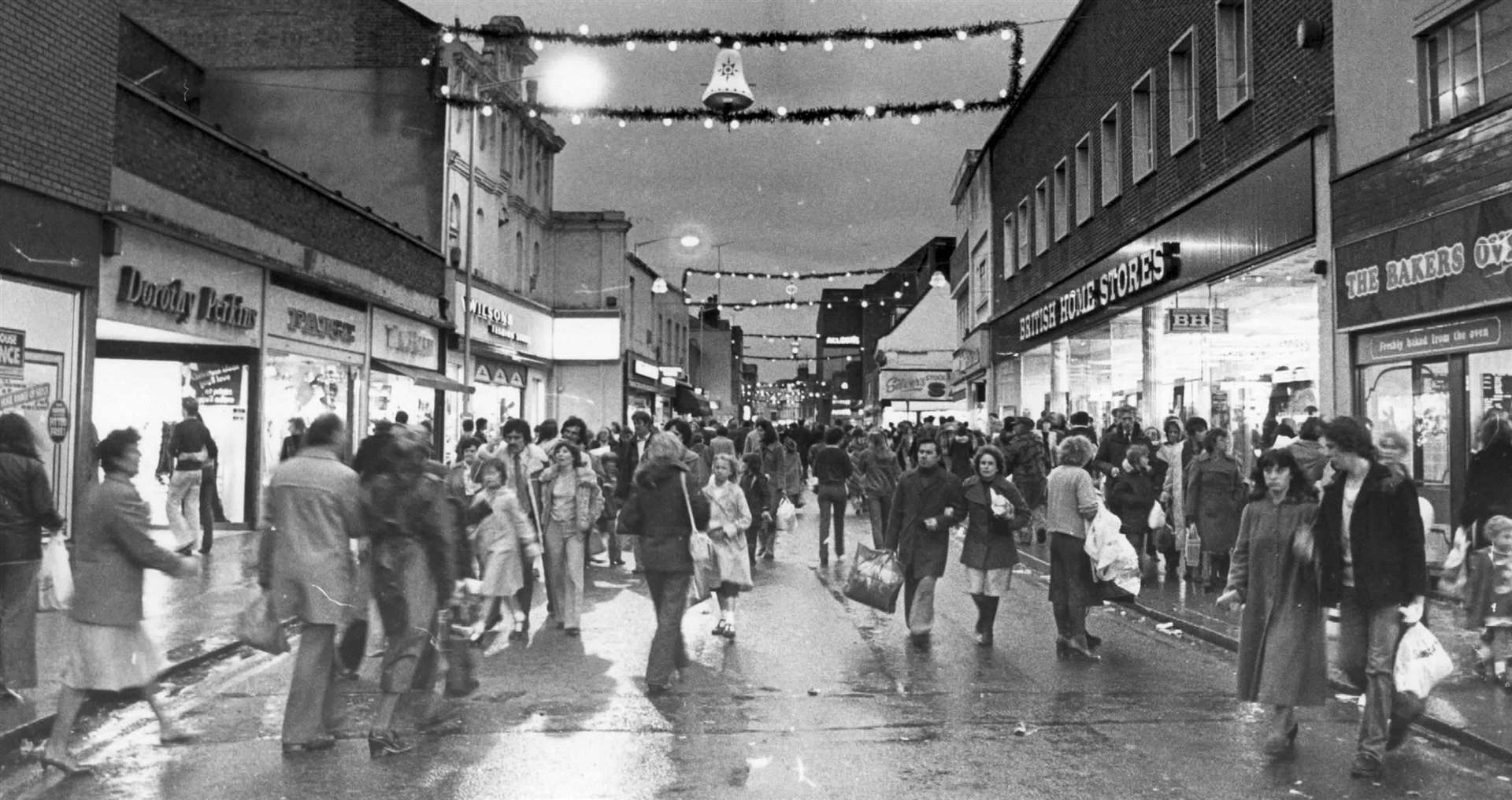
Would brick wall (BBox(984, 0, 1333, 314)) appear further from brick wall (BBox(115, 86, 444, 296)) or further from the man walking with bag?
brick wall (BBox(115, 86, 444, 296))

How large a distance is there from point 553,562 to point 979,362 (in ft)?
93.9

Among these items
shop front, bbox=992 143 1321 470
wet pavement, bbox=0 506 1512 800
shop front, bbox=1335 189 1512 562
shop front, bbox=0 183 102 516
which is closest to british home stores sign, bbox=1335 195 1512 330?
shop front, bbox=1335 189 1512 562

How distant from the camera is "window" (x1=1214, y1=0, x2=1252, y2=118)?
54.3ft

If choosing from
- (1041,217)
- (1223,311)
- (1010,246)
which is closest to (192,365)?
(1223,311)

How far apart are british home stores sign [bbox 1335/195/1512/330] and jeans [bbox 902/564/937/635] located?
552 cm

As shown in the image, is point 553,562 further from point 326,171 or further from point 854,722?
point 326,171

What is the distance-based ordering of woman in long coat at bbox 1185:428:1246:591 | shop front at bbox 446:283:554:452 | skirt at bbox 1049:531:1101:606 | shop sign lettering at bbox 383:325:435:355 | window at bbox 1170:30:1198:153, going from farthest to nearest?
shop front at bbox 446:283:554:452 → shop sign lettering at bbox 383:325:435:355 → window at bbox 1170:30:1198:153 → woman in long coat at bbox 1185:428:1246:591 → skirt at bbox 1049:531:1101:606

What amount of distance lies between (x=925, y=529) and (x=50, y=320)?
8906 mm

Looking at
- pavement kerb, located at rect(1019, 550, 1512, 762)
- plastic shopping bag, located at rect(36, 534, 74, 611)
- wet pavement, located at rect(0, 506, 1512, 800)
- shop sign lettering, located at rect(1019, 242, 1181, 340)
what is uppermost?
shop sign lettering, located at rect(1019, 242, 1181, 340)

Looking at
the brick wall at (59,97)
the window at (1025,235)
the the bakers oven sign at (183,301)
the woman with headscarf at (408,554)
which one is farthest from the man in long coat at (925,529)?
the window at (1025,235)

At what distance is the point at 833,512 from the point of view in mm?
15742

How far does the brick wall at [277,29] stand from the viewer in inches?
1046

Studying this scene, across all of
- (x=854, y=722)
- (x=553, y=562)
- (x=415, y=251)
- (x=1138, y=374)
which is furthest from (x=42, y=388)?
(x=1138, y=374)

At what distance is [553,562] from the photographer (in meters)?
9.82
